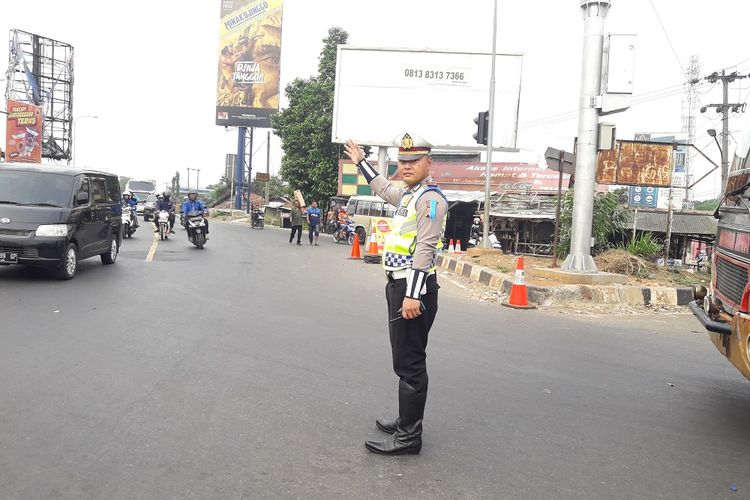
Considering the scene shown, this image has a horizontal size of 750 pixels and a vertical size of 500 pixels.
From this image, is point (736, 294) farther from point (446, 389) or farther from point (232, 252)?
point (232, 252)

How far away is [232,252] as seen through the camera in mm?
15742

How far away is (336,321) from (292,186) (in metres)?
A: 29.5

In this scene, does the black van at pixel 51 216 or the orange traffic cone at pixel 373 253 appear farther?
the orange traffic cone at pixel 373 253

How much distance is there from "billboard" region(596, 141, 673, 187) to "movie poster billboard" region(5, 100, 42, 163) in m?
34.3

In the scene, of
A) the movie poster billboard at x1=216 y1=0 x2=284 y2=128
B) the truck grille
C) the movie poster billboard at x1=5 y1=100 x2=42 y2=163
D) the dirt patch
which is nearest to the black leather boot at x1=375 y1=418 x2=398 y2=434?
the truck grille

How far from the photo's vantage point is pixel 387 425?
354cm

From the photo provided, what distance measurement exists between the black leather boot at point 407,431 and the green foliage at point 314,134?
101 ft

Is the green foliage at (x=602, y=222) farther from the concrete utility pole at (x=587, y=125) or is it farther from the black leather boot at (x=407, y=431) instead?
the black leather boot at (x=407, y=431)

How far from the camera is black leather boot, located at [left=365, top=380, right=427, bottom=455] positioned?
3.25 metres

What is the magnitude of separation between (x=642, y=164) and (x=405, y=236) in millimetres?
12859

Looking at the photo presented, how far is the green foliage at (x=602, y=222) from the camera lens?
1257 centimetres

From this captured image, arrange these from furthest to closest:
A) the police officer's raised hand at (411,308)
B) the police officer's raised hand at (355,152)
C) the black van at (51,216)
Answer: the black van at (51,216) < the police officer's raised hand at (355,152) < the police officer's raised hand at (411,308)

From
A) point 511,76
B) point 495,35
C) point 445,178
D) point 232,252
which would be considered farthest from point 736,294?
point 445,178

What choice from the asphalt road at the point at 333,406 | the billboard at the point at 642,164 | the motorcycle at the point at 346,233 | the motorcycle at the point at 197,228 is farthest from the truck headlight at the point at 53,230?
the motorcycle at the point at 346,233
